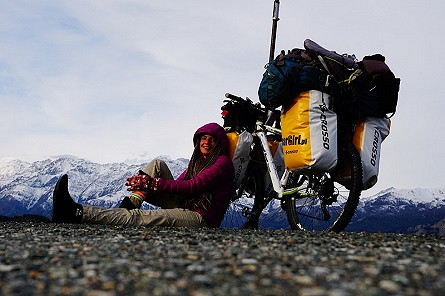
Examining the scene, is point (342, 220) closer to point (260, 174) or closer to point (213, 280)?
point (260, 174)

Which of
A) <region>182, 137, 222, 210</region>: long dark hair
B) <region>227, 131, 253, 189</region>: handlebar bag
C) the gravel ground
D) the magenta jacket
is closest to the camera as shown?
the gravel ground

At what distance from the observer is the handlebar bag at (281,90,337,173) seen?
771cm

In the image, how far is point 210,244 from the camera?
18.2 ft

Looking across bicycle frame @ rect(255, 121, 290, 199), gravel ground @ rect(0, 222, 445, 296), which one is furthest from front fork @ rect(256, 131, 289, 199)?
gravel ground @ rect(0, 222, 445, 296)

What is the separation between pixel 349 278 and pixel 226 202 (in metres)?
5.59

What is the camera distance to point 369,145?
26.7 feet

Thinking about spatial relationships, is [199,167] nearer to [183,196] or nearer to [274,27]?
[183,196]

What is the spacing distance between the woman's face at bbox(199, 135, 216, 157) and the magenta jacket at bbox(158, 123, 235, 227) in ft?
0.46

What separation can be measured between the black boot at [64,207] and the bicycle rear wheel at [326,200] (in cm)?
408

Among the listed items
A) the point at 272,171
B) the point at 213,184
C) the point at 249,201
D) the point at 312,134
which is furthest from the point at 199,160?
the point at 312,134

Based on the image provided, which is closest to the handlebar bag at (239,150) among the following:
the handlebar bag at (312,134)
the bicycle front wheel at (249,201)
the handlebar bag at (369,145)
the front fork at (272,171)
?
the front fork at (272,171)

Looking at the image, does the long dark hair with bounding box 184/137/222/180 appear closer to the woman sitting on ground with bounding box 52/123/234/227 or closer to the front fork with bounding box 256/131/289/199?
the woman sitting on ground with bounding box 52/123/234/227

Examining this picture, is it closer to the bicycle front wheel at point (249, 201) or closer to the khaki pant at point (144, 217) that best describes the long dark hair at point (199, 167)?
the khaki pant at point (144, 217)

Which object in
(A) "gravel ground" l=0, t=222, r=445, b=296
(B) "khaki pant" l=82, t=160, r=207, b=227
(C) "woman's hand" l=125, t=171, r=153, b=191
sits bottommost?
(A) "gravel ground" l=0, t=222, r=445, b=296
